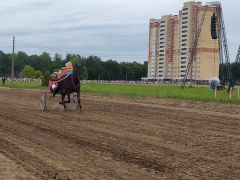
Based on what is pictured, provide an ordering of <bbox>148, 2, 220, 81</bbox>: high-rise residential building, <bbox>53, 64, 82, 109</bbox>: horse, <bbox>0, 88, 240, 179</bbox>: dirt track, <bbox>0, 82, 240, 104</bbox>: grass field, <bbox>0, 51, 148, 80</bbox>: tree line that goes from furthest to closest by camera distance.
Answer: <bbox>0, 51, 148, 80</bbox>: tree line → <bbox>148, 2, 220, 81</bbox>: high-rise residential building → <bbox>0, 82, 240, 104</bbox>: grass field → <bbox>53, 64, 82, 109</bbox>: horse → <bbox>0, 88, 240, 179</bbox>: dirt track

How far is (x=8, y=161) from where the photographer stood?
330 inches

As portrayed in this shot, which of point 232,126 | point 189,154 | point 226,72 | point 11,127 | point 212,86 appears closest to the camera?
point 189,154

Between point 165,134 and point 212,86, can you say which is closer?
point 165,134

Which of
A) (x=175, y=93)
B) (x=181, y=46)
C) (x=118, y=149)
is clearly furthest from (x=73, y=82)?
(x=181, y=46)

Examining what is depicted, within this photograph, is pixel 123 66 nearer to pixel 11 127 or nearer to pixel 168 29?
pixel 168 29

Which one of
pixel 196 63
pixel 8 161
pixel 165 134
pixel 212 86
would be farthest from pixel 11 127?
pixel 196 63

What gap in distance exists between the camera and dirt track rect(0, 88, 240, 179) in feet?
24.8

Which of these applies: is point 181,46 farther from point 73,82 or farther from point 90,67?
point 73,82

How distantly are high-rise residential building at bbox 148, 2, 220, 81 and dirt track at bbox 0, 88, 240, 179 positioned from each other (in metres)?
84.6

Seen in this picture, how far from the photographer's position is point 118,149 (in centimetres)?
979

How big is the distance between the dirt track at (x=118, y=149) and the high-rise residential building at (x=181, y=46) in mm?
84575

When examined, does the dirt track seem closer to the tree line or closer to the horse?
the horse

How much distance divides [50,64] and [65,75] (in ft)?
396

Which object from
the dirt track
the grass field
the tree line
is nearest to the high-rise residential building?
the tree line
